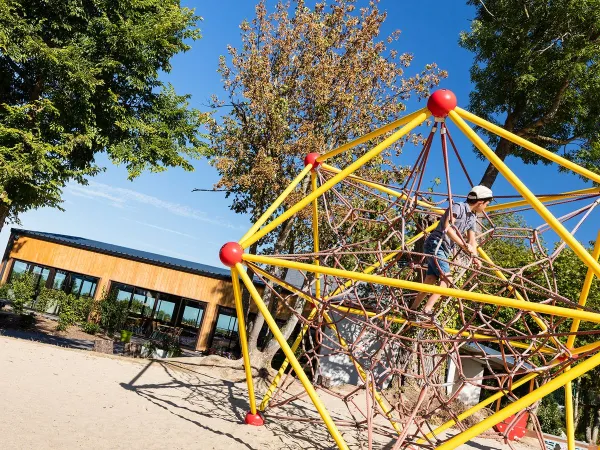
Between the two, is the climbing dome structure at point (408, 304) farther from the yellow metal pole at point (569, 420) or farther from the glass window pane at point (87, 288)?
the glass window pane at point (87, 288)

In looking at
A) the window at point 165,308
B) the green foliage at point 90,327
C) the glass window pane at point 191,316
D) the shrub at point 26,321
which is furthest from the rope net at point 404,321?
the shrub at point 26,321

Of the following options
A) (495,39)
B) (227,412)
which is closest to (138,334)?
(227,412)

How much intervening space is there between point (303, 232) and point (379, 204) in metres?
2.46

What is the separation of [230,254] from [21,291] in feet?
55.7

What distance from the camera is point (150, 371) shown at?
10.4 meters

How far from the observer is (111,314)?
1981cm

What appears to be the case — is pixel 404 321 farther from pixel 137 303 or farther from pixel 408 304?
pixel 137 303

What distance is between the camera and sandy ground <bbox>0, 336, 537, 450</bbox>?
18.0 ft

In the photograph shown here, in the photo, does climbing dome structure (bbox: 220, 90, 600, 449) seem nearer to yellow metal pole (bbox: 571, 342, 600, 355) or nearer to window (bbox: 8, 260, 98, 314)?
yellow metal pole (bbox: 571, 342, 600, 355)

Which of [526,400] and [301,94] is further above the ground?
[301,94]

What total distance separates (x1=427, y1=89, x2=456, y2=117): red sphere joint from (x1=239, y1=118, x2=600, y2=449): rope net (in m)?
0.54

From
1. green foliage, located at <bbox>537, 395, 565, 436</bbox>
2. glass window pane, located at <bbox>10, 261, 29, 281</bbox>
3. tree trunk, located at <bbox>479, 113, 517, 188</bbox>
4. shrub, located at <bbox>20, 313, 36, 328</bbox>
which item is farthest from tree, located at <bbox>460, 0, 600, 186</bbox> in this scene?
glass window pane, located at <bbox>10, 261, 29, 281</bbox>

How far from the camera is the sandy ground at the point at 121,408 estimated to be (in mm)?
5480

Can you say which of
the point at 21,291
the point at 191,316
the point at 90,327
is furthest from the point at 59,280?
the point at 191,316
